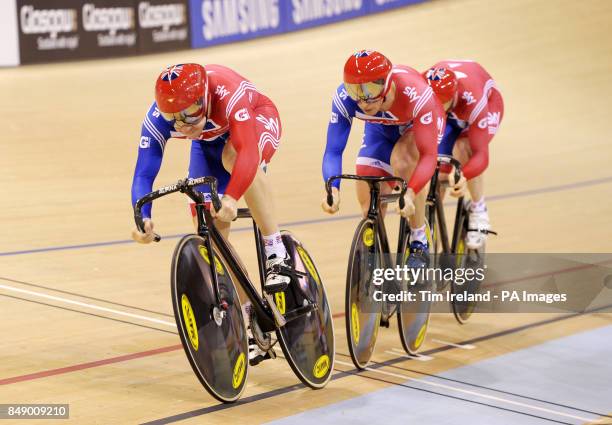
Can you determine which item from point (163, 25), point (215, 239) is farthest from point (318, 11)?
point (215, 239)

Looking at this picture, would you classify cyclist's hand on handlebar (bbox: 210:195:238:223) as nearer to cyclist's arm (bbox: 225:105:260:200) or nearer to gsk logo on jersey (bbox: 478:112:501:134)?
cyclist's arm (bbox: 225:105:260:200)

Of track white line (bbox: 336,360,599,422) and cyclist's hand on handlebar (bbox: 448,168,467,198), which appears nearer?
track white line (bbox: 336,360,599,422)

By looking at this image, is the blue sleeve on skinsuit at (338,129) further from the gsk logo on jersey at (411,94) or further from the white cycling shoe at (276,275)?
the white cycling shoe at (276,275)

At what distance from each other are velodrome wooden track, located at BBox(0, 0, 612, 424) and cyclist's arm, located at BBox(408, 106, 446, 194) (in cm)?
73

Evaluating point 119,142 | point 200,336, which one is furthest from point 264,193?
point 119,142

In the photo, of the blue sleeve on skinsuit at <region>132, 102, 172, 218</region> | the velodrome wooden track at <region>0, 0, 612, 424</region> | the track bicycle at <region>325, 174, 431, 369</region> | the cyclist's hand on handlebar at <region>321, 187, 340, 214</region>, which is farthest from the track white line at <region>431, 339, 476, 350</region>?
the blue sleeve on skinsuit at <region>132, 102, 172, 218</region>

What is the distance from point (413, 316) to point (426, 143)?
72 centimetres

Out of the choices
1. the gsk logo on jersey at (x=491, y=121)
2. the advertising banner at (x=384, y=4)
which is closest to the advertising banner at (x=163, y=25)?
the advertising banner at (x=384, y=4)

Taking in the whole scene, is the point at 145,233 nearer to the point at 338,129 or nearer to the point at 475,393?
the point at 338,129

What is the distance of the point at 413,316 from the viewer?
4.02m

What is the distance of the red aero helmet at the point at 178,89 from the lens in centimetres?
308

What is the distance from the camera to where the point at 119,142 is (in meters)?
8.91

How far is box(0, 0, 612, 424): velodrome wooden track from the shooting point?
3621 millimetres

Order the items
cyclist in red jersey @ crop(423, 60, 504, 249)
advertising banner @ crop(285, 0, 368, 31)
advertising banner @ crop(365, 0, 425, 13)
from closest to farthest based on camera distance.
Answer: cyclist in red jersey @ crop(423, 60, 504, 249) < advertising banner @ crop(285, 0, 368, 31) < advertising banner @ crop(365, 0, 425, 13)
